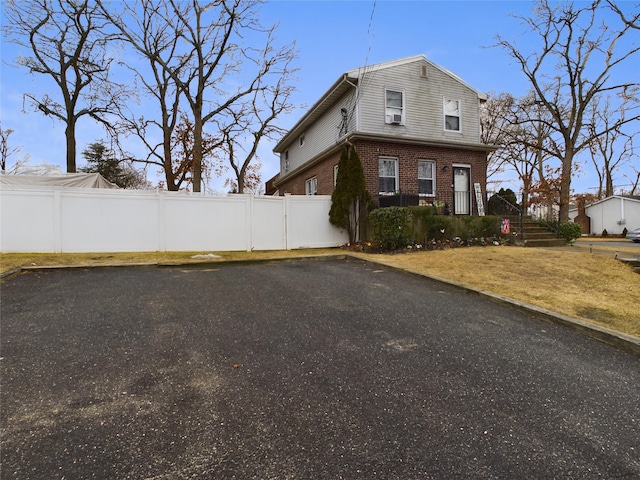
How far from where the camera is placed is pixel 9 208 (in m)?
8.45

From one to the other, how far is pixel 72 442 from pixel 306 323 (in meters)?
2.30

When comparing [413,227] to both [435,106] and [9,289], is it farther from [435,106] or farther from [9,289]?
[9,289]

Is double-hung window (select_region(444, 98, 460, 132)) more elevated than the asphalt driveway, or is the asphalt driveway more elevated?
double-hung window (select_region(444, 98, 460, 132))

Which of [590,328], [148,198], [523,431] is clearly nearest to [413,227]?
[590,328]

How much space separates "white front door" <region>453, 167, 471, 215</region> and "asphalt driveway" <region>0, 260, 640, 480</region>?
10239 millimetres

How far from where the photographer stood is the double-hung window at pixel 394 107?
13.3m

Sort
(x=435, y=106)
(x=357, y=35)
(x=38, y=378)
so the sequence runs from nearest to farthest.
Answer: (x=38, y=378)
(x=357, y=35)
(x=435, y=106)

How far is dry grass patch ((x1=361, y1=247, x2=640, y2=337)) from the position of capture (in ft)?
14.5

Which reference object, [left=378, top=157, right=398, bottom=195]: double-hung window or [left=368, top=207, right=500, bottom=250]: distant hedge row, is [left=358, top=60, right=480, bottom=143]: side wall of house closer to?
[left=378, top=157, right=398, bottom=195]: double-hung window

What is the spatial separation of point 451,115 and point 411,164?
11.4 ft

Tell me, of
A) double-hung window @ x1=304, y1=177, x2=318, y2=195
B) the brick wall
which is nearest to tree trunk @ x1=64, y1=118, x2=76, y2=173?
double-hung window @ x1=304, y1=177, x2=318, y2=195

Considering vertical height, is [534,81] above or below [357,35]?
above

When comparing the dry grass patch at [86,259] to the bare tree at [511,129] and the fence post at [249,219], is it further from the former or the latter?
the bare tree at [511,129]

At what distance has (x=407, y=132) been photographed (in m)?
13.5
